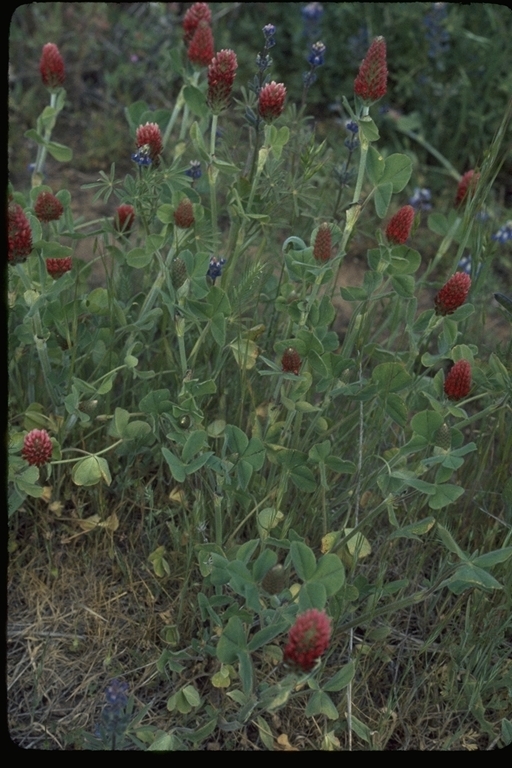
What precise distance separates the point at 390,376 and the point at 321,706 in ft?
2.45

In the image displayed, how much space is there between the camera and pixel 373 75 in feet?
7.18

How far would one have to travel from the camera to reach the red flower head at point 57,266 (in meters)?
2.39

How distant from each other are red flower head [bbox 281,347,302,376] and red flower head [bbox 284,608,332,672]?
2.21 feet

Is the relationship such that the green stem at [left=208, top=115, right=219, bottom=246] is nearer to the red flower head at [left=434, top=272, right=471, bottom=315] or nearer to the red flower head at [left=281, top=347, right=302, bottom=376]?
the red flower head at [left=281, top=347, right=302, bottom=376]

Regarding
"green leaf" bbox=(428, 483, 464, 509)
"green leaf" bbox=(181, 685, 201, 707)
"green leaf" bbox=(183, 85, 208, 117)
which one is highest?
"green leaf" bbox=(183, 85, 208, 117)

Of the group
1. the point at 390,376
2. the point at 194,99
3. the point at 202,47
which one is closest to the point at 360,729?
the point at 390,376

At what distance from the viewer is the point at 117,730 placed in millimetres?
1869

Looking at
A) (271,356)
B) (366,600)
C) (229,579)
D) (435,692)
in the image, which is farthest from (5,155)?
(435,692)

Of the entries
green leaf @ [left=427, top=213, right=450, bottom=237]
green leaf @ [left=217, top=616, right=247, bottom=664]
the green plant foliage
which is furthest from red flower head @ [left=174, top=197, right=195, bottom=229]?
green leaf @ [left=217, top=616, right=247, bottom=664]

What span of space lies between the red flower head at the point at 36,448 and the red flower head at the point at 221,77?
924 mm

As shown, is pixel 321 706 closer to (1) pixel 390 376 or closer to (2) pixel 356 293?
(1) pixel 390 376

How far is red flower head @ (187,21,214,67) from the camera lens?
8.61ft

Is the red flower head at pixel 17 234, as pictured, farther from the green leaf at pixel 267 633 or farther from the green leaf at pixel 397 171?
the green leaf at pixel 267 633

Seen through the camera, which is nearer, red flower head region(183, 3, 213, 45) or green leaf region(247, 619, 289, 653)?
green leaf region(247, 619, 289, 653)
